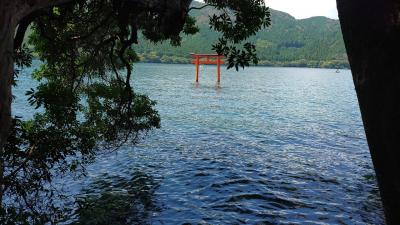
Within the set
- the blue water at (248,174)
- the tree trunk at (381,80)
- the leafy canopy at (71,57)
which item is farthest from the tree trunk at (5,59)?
the blue water at (248,174)

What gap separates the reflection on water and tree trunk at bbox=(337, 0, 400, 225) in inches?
397

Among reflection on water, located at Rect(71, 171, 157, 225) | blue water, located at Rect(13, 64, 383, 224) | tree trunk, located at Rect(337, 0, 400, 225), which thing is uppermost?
tree trunk, located at Rect(337, 0, 400, 225)

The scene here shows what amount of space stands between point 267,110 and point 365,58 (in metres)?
49.5

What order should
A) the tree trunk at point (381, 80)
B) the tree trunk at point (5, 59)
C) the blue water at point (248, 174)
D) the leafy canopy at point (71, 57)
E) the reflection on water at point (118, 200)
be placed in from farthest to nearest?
the blue water at point (248, 174) < the reflection on water at point (118, 200) < the leafy canopy at point (71, 57) < the tree trunk at point (5, 59) < the tree trunk at point (381, 80)

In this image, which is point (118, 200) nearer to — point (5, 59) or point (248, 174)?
point (248, 174)

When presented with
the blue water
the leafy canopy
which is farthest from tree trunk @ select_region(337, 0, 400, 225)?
the blue water

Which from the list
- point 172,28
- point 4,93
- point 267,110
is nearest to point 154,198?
point 172,28

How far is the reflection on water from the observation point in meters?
12.5

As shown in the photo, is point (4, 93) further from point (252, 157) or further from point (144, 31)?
point (252, 157)

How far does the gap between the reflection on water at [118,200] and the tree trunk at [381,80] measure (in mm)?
10085

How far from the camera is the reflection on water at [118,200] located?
12.5 metres

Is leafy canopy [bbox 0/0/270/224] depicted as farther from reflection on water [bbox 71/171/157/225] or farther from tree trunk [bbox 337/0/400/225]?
tree trunk [bbox 337/0/400/225]

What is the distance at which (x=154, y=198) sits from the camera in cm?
1501

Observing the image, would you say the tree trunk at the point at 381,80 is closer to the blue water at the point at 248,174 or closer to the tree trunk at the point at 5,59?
the tree trunk at the point at 5,59
